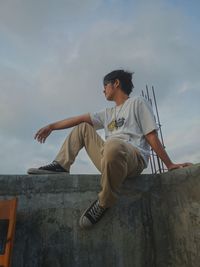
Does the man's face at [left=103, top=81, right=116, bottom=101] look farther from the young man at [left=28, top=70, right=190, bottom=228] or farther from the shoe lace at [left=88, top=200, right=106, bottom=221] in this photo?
the shoe lace at [left=88, top=200, right=106, bottom=221]

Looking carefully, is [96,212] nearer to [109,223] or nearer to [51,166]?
[109,223]

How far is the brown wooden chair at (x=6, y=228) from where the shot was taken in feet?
5.97

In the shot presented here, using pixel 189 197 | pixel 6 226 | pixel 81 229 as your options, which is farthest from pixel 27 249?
pixel 189 197

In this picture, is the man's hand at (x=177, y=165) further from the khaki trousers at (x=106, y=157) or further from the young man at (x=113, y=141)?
the khaki trousers at (x=106, y=157)

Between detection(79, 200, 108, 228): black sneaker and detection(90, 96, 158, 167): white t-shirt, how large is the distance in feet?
2.06

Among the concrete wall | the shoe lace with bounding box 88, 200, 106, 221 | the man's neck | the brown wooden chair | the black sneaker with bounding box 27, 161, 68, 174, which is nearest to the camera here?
the brown wooden chair

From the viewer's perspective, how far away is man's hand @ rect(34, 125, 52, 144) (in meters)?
2.94

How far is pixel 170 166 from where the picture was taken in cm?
241

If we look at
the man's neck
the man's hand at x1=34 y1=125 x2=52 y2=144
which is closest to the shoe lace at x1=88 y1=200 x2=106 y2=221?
the man's hand at x1=34 y1=125 x2=52 y2=144

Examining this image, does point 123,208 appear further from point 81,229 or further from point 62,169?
point 62,169

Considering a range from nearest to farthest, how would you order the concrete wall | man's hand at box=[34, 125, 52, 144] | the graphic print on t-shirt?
the concrete wall < the graphic print on t-shirt < man's hand at box=[34, 125, 52, 144]

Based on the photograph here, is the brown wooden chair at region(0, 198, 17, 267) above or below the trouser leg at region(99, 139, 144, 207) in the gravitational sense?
below

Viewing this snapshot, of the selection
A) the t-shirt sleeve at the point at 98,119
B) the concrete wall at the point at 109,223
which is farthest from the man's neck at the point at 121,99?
the concrete wall at the point at 109,223

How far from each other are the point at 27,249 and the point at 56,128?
131cm
